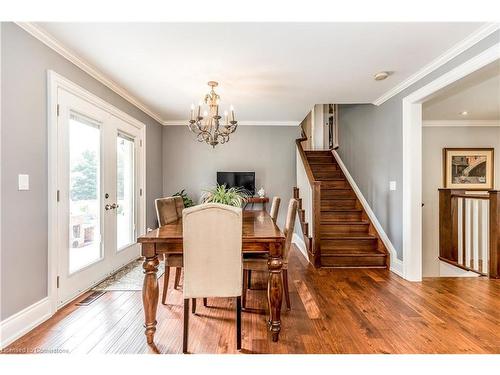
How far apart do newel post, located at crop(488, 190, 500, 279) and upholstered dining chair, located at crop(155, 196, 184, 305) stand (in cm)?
373

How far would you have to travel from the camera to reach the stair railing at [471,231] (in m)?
3.34

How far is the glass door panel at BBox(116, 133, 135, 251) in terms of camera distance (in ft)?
12.0

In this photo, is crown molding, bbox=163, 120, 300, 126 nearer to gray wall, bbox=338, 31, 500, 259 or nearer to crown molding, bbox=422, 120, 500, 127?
gray wall, bbox=338, 31, 500, 259

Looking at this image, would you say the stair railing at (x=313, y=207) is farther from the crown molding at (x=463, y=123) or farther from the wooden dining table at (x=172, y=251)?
the crown molding at (x=463, y=123)

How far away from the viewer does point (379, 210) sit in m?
4.04

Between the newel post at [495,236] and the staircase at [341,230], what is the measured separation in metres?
1.18

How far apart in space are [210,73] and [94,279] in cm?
262

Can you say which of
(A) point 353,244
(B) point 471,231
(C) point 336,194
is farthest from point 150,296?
(B) point 471,231

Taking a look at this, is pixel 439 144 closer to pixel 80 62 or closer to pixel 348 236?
pixel 348 236

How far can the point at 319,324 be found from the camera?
2.15m

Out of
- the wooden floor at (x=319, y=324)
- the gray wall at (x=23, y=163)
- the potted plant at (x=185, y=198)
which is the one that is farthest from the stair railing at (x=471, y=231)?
the gray wall at (x=23, y=163)

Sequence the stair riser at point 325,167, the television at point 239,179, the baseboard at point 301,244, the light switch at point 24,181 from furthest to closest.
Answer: the stair riser at point 325,167, the television at point 239,179, the baseboard at point 301,244, the light switch at point 24,181

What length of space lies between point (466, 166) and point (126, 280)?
245 inches
